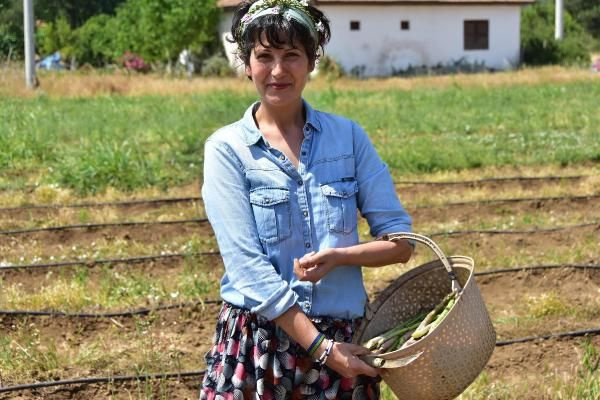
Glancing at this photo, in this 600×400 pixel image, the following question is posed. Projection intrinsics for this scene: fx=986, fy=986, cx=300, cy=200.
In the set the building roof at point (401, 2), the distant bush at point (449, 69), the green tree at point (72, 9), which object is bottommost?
the distant bush at point (449, 69)

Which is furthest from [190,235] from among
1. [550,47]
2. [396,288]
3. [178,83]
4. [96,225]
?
[550,47]

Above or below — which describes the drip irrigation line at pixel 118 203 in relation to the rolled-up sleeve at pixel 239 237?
below

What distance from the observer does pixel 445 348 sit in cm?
240

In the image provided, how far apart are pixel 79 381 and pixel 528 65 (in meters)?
30.3

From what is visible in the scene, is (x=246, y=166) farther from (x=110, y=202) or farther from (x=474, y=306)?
(x=110, y=202)

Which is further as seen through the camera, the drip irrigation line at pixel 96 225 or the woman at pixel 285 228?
the drip irrigation line at pixel 96 225

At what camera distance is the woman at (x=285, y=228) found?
2.51m

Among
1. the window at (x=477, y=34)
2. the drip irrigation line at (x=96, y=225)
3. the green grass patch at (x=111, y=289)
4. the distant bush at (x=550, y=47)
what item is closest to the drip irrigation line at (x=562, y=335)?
the green grass patch at (x=111, y=289)

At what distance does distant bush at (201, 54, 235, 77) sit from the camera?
99.6 ft

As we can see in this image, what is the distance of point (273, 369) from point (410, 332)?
382 millimetres

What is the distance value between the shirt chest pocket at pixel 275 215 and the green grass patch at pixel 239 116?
7871 mm

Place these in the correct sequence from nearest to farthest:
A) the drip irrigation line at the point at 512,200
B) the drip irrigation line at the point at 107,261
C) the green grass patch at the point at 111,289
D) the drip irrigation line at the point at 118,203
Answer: the green grass patch at the point at 111,289
the drip irrigation line at the point at 107,261
the drip irrigation line at the point at 512,200
the drip irrigation line at the point at 118,203

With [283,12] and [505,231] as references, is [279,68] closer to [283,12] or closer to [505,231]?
[283,12]

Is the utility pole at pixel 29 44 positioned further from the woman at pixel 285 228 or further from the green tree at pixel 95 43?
the woman at pixel 285 228
